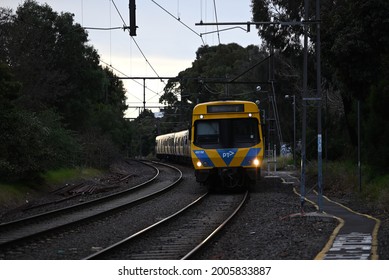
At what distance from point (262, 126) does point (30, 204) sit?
893 cm

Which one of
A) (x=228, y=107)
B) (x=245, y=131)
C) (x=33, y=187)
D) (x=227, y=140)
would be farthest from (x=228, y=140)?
(x=33, y=187)

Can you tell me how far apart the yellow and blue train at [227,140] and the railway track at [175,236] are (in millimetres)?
3893

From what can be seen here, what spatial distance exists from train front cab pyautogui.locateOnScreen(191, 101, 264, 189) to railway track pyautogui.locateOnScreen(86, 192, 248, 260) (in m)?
3.88

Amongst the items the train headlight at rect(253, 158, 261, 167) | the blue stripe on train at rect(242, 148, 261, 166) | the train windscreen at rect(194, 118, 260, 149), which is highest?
the train windscreen at rect(194, 118, 260, 149)

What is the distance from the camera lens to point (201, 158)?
25.1 meters

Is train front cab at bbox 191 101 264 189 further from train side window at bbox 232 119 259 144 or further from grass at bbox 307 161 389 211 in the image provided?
grass at bbox 307 161 389 211

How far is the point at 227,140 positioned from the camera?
82.6ft

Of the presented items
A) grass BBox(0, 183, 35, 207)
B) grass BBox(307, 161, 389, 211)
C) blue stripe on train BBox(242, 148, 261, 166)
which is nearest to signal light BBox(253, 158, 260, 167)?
blue stripe on train BBox(242, 148, 261, 166)

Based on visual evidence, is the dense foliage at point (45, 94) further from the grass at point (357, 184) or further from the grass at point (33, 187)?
the grass at point (357, 184)

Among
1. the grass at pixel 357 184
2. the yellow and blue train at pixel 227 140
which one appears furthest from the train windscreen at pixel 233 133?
the grass at pixel 357 184

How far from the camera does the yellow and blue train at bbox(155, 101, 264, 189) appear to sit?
25.1 m

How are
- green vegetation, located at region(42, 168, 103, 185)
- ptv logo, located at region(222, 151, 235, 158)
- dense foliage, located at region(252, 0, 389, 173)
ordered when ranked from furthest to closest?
green vegetation, located at region(42, 168, 103, 185) → ptv logo, located at region(222, 151, 235, 158) → dense foliage, located at region(252, 0, 389, 173)
